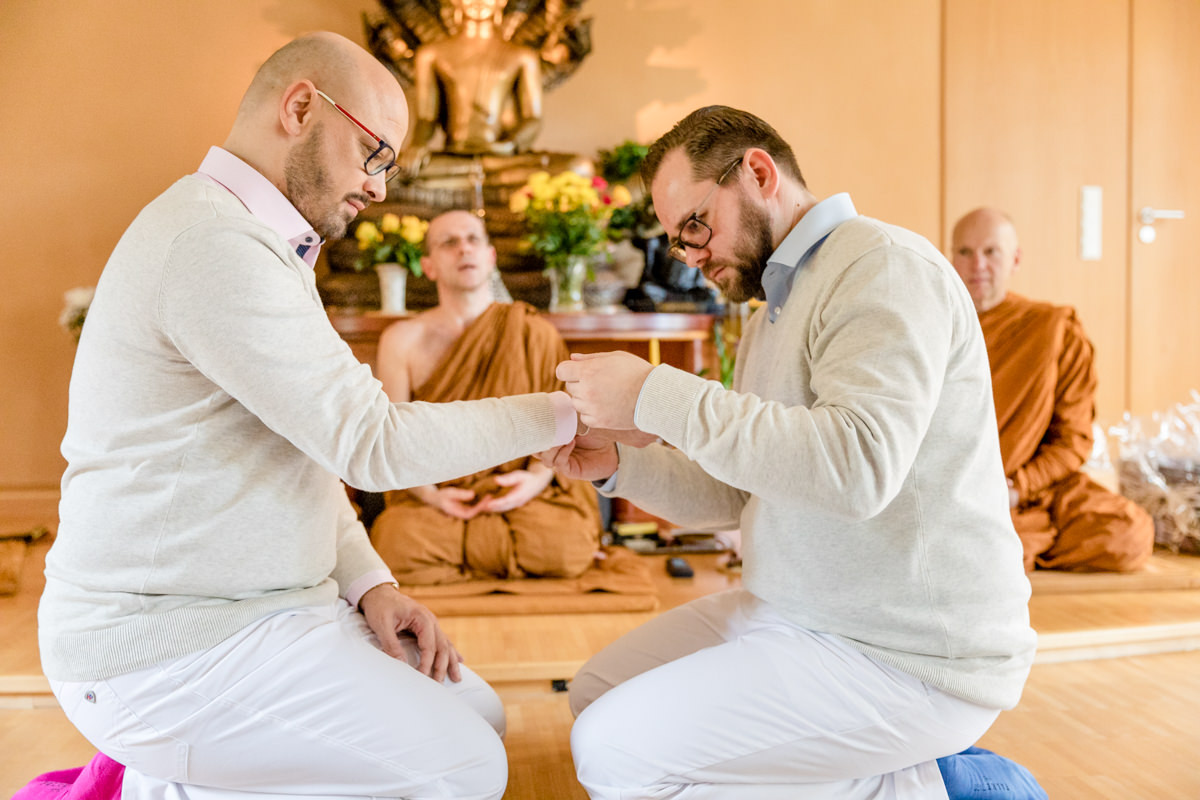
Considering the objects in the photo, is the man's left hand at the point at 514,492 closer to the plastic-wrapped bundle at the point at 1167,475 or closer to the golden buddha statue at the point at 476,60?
the golden buddha statue at the point at 476,60

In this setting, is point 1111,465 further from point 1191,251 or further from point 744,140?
point 744,140

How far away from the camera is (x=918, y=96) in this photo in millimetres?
5332

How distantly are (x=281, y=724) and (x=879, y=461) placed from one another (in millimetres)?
928

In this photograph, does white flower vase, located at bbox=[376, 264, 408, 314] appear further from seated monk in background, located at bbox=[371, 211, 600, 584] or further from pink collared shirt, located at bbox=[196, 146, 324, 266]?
pink collared shirt, located at bbox=[196, 146, 324, 266]

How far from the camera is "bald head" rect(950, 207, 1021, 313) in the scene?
3658mm

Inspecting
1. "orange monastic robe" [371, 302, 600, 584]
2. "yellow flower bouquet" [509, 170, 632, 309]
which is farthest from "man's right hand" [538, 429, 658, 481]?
"yellow flower bouquet" [509, 170, 632, 309]

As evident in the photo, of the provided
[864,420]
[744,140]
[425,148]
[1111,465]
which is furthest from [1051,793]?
[425,148]

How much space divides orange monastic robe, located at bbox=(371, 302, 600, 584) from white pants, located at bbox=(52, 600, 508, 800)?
5.61ft

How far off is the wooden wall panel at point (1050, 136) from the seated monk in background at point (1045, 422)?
182cm

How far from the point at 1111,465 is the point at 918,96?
2.40 meters

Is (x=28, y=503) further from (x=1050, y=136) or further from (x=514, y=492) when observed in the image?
(x=1050, y=136)

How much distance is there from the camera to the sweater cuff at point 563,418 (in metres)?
1.54

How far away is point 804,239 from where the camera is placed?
1.58 meters


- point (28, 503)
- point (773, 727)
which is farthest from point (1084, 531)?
point (28, 503)
